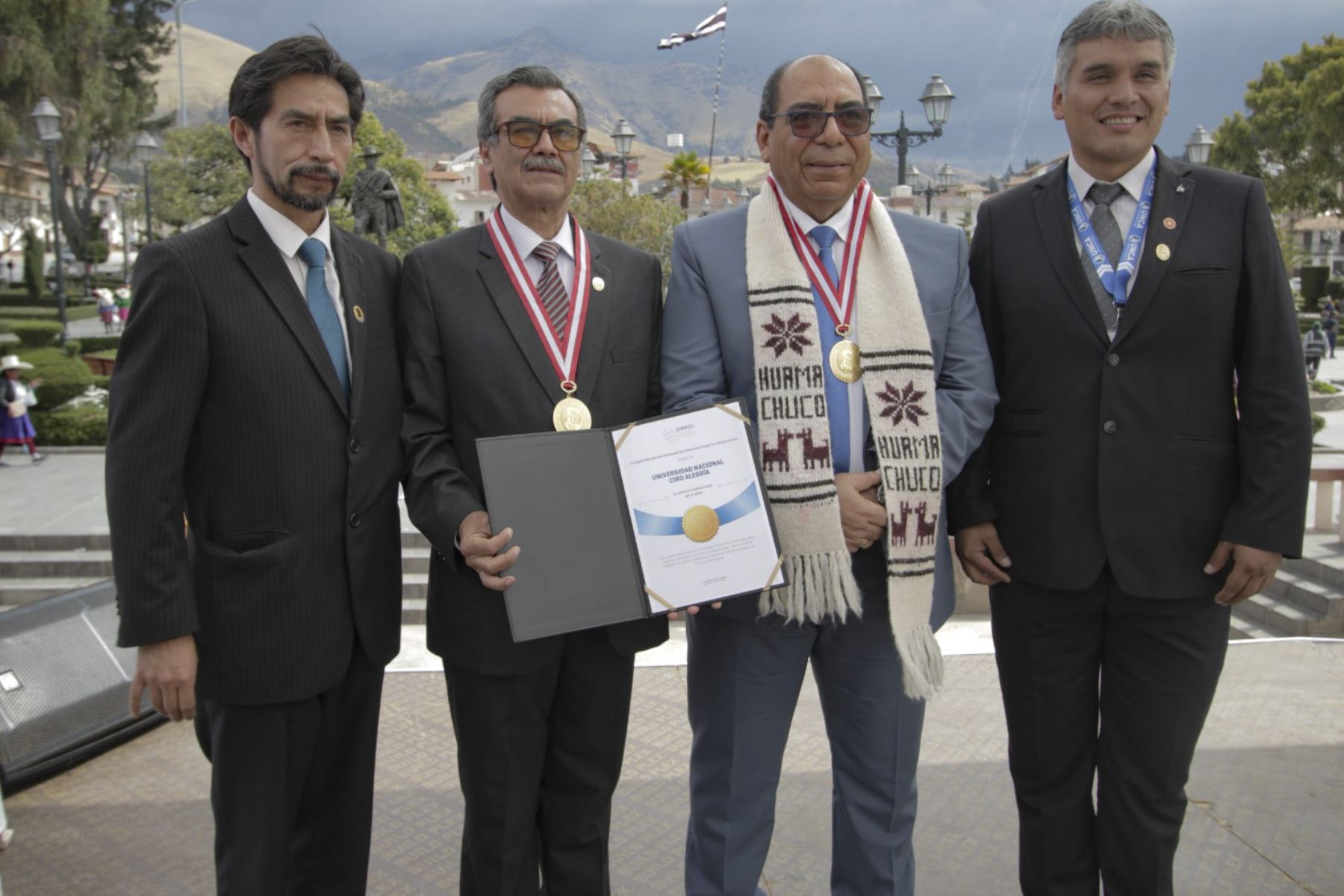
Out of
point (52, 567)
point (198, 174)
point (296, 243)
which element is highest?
point (198, 174)

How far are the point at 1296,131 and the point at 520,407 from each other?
41809 millimetres

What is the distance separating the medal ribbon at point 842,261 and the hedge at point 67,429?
43.5 feet

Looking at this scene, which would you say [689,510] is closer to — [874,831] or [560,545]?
[560,545]

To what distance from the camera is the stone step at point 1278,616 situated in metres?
7.30

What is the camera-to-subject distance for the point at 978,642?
5.24 meters

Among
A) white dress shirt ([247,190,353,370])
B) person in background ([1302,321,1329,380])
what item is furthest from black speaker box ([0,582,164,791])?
person in background ([1302,321,1329,380])

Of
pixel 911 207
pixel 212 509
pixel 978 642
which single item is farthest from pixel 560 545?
pixel 911 207

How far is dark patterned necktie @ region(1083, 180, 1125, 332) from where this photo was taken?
8.11 ft

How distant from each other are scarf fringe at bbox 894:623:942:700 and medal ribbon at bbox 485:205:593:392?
0.98 metres

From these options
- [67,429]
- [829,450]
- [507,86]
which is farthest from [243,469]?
[67,429]

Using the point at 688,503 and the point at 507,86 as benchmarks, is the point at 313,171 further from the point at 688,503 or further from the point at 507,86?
the point at 688,503

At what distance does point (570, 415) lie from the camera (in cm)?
237

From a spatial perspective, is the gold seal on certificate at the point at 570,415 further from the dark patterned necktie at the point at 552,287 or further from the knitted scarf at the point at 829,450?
the knitted scarf at the point at 829,450

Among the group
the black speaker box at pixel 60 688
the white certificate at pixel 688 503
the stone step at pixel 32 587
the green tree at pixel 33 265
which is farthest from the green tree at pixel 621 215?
the green tree at pixel 33 265
